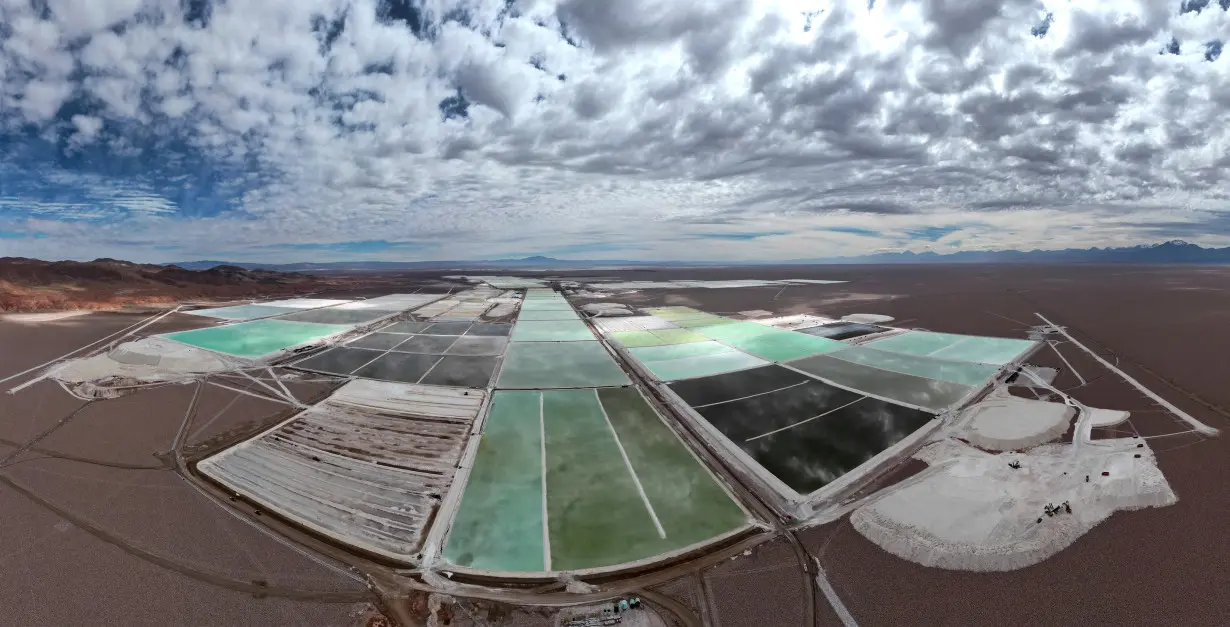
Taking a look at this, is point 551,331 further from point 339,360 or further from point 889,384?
point 889,384

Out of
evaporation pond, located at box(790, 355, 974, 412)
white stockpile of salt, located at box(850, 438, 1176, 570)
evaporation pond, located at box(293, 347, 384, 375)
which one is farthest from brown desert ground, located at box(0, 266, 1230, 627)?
evaporation pond, located at box(293, 347, 384, 375)

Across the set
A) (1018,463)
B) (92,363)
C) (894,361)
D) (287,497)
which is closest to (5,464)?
(287,497)

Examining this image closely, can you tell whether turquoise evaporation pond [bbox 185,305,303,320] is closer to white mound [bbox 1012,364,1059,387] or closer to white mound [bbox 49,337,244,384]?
white mound [bbox 49,337,244,384]

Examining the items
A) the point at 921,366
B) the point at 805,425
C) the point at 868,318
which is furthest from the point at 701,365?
the point at 868,318

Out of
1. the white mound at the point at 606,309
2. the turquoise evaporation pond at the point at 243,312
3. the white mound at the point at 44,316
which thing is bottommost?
the white mound at the point at 606,309

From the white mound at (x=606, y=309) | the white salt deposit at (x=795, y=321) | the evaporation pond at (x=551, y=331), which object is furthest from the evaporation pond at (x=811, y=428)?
the white mound at (x=606, y=309)

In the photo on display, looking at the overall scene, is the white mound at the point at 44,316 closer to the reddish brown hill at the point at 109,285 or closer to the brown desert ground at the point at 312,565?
the reddish brown hill at the point at 109,285

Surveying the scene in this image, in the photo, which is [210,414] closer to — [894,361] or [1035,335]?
[894,361]
